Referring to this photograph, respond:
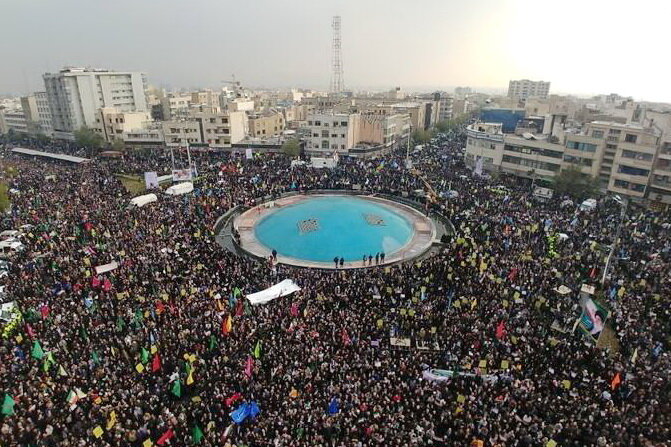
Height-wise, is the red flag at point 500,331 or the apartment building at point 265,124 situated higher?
the apartment building at point 265,124

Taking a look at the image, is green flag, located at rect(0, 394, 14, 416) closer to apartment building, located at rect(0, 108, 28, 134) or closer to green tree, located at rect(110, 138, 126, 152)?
green tree, located at rect(110, 138, 126, 152)

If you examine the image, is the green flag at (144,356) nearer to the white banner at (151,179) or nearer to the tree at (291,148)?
the white banner at (151,179)

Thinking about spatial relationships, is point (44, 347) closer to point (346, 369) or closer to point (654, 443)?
point (346, 369)

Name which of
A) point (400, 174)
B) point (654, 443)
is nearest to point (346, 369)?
point (654, 443)

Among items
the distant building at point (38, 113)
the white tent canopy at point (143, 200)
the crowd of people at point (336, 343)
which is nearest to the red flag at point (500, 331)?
the crowd of people at point (336, 343)

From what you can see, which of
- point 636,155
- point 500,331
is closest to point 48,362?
point 500,331
